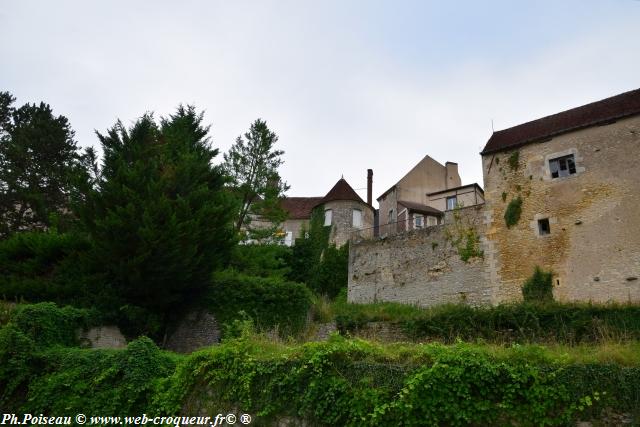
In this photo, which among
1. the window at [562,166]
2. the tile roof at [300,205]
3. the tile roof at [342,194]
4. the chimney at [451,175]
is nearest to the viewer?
the window at [562,166]

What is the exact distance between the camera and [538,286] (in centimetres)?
1862

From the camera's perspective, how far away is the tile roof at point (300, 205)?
137 ft

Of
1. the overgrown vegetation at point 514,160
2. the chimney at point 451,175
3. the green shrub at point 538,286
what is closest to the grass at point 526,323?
the green shrub at point 538,286

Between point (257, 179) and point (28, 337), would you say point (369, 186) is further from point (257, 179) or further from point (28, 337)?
point (28, 337)

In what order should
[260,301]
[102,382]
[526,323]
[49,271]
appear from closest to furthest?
[102,382]
[526,323]
[49,271]
[260,301]

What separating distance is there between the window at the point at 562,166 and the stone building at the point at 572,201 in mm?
36

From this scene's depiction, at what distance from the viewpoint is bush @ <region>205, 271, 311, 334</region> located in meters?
16.5

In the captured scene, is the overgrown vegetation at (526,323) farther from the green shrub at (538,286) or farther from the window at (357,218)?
the window at (357,218)

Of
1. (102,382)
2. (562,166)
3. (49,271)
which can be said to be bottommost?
(102,382)

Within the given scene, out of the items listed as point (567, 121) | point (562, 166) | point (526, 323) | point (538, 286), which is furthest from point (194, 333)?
point (567, 121)

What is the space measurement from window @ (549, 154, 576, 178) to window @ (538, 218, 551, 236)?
187cm

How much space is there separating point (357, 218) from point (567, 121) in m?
18.9

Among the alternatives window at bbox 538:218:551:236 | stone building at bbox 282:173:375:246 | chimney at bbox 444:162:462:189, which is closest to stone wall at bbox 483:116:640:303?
window at bbox 538:218:551:236

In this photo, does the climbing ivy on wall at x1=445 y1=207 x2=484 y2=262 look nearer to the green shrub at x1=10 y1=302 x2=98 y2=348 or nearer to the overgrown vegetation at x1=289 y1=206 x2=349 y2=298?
the overgrown vegetation at x1=289 y1=206 x2=349 y2=298
